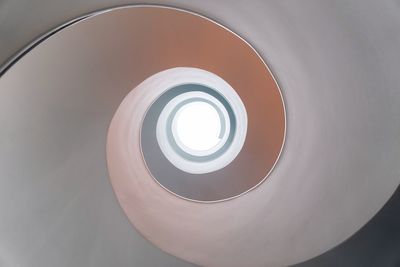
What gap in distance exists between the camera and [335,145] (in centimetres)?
221

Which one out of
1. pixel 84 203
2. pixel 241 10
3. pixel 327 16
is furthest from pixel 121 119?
pixel 327 16

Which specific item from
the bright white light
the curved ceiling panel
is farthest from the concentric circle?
the curved ceiling panel

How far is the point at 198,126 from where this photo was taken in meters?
4.38

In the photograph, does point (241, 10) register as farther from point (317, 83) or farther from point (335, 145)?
point (335, 145)

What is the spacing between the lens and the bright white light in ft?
13.8

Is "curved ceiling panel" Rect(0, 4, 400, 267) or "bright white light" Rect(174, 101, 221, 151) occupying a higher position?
"bright white light" Rect(174, 101, 221, 151)

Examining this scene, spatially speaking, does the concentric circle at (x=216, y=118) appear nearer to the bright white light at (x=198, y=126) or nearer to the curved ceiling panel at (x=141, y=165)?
the bright white light at (x=198, y=126)

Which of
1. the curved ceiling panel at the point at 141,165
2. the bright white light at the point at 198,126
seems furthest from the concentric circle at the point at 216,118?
the curved ceiling panel at the point at 141,165

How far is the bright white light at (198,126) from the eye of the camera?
4219 mm

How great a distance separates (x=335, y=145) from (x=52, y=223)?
163cm

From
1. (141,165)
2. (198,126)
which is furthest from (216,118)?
(141,165)

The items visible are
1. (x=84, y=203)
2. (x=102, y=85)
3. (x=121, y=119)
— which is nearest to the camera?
(x=84, y=203)

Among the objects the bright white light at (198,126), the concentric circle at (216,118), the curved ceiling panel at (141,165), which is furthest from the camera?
the bright white light at (198,126)

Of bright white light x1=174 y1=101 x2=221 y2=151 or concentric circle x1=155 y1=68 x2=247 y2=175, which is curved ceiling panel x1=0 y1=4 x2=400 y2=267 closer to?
concentric circle x1=155 y1=68 x2=247 y2=175
